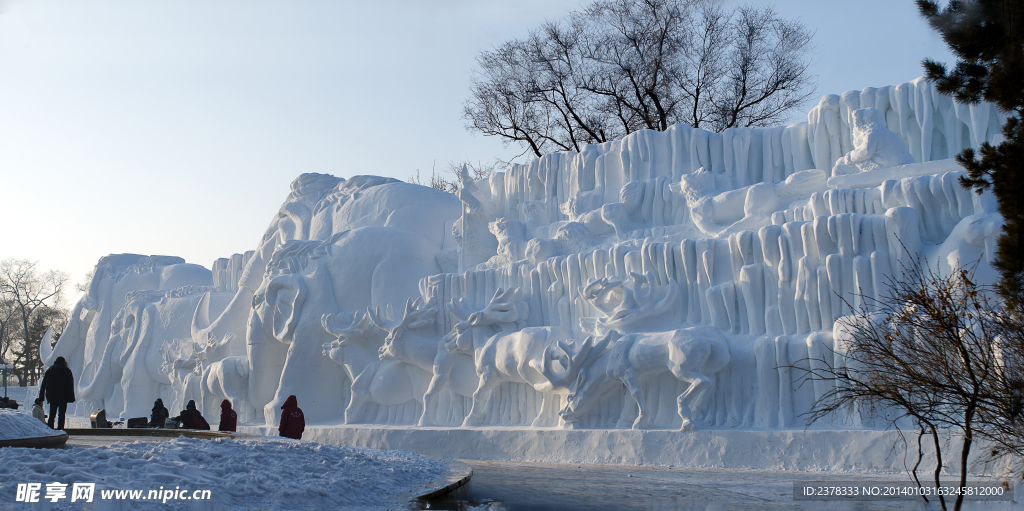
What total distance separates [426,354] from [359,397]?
1.79m

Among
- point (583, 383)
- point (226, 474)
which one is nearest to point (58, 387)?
point (226, 474)

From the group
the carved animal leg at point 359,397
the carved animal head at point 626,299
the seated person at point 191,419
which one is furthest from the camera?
the carved animal leg at point 359,397

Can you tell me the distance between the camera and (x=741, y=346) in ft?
34.8

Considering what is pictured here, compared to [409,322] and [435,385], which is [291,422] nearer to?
[435,385]

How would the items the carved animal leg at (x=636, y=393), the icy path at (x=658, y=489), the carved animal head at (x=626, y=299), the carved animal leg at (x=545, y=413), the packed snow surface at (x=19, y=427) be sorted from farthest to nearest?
the carved animal leg at (x=545, y=413)
the carved animal head at (x=626, y=299)
the carved animal leg at (x=636, y=393)
the packed snow surface at (x=19, y=427)
the icy path at (x=658, y=489)

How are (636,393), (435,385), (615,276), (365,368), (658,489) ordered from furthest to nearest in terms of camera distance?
(365,368) < (435,385) < (615,276) < (636,393) < (658,489)

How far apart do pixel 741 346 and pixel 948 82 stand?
15.9 ft

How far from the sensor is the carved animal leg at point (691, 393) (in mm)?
10312

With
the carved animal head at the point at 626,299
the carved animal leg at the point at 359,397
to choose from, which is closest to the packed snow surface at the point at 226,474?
the carved animal head at the point at 626,299

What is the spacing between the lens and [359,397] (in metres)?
14.8

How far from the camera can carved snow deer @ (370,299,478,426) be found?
43.9ft

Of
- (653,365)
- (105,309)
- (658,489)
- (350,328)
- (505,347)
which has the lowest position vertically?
(658,489)

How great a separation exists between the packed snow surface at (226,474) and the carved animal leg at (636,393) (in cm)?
395

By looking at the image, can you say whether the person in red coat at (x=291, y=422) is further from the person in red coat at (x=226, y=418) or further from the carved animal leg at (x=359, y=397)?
the carved animal leg at (x=359, y=397)
